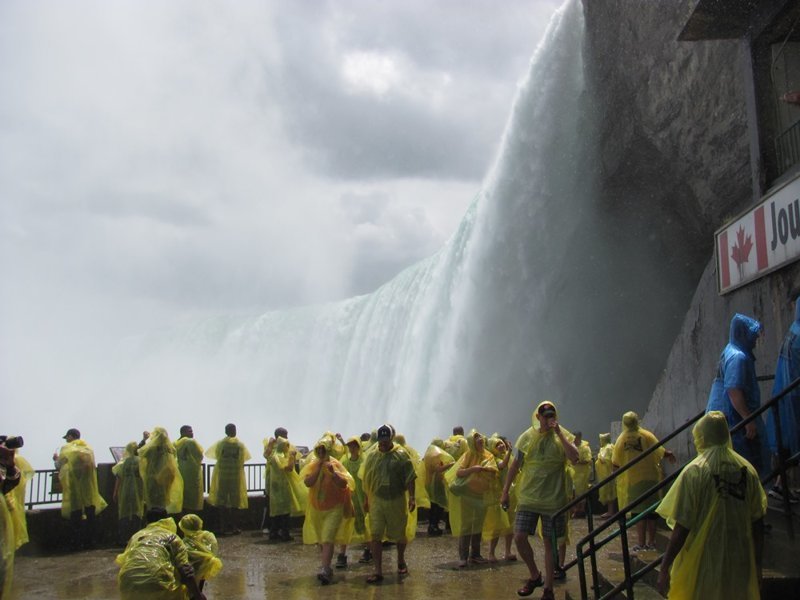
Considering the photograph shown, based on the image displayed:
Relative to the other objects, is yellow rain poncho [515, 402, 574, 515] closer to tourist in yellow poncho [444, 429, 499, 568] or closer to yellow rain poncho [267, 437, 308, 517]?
tourist in yellow poncho [444, 429, 499, 568]

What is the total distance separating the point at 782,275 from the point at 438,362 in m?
16.6

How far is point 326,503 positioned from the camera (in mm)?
7992

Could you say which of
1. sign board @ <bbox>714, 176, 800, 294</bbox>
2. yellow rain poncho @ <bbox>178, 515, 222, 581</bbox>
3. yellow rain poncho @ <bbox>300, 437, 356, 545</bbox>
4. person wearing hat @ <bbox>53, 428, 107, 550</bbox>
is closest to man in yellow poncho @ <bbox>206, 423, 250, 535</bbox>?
person wearing hat @ <bbox>53, 428, 107, 550</bbox>

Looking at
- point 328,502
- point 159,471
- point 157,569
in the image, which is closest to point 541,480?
point 328,502

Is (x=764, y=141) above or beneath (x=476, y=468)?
above

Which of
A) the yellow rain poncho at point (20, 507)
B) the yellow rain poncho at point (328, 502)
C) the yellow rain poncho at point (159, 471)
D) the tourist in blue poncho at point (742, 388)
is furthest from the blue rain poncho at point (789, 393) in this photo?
the yellow rain poncho at point (159, 471)

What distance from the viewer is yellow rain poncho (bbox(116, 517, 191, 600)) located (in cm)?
463

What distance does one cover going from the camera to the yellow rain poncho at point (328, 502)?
791cm

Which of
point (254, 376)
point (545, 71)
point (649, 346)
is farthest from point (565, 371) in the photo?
point (254, 376)

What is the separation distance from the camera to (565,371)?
917 inches

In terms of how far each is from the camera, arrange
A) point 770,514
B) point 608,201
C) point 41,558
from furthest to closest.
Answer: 1. point 608,201
2. point 41,558
3. point 770,514

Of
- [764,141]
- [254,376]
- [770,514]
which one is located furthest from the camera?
[254,376]

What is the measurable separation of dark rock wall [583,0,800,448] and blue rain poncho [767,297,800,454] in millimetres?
4462

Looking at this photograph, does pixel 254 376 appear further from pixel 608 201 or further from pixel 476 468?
pixel 476 468
